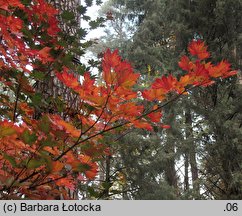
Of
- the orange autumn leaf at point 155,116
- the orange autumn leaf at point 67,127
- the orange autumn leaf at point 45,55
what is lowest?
the orange autumn leaf at point 67,127

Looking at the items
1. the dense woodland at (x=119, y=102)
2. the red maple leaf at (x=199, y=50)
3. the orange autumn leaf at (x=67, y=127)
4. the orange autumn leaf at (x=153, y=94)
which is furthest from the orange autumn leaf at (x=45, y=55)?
the red maple leaf at (x=199, y=50)

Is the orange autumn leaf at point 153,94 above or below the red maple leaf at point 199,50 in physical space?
below

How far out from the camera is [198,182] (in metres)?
5.25

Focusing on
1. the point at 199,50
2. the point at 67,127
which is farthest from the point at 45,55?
the point at 199,50

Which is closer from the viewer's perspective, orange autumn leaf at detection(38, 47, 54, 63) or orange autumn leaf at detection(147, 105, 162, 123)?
orange autumn leaf at detection(147, 105, 162, 123)

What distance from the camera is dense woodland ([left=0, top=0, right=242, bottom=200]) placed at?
131 cm

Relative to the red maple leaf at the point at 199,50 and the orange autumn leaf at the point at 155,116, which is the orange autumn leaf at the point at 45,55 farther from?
the red maple leaf at the point at 199,50

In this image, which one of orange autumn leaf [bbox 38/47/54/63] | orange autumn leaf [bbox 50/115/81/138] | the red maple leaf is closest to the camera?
orange autumn leaf [bbox 50/115/81/138]

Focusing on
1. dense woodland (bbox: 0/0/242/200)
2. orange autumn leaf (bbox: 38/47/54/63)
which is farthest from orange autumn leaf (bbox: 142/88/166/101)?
orange autumn leaf (bbox: 38/47/54/63)

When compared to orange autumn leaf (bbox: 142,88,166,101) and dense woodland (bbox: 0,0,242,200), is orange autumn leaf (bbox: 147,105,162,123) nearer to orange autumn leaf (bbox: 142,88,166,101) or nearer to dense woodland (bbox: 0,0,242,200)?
dense woodland (bbox: 0,0,242,200)

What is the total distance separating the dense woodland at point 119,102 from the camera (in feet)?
4.28

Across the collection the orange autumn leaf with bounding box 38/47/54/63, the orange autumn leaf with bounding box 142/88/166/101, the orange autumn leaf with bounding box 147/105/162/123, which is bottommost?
the orange autumn leaf with bounding box 147/105/162/123
